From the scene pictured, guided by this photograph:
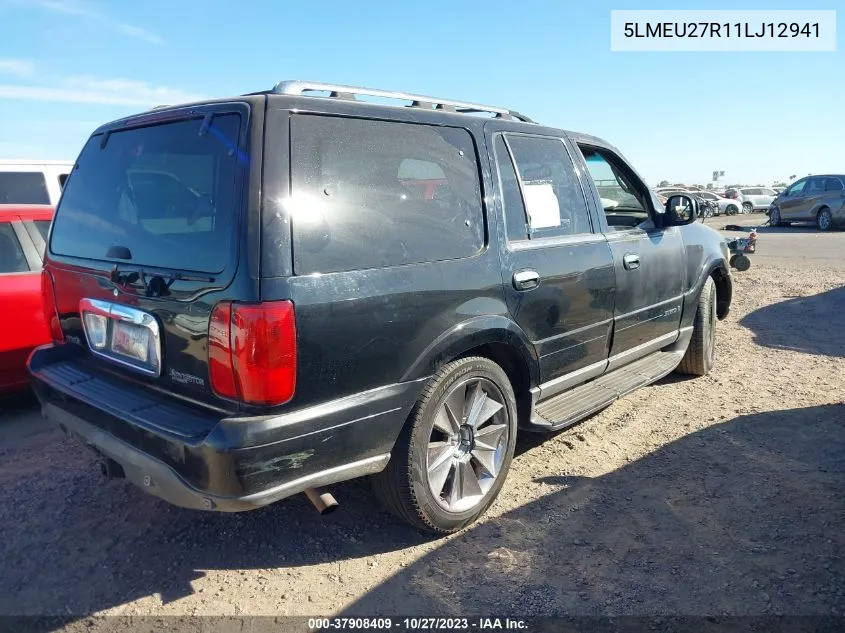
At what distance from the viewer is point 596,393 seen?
154 inches

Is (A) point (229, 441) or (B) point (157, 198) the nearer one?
(A) point (229, 441)

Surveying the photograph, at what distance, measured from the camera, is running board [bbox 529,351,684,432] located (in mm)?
3531

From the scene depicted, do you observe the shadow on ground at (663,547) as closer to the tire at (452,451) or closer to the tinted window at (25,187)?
the tire at (452,451)

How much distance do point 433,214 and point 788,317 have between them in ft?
20.1

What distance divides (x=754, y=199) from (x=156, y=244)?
3535 centimetres

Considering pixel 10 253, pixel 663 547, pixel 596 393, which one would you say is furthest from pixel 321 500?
pixel 10 253

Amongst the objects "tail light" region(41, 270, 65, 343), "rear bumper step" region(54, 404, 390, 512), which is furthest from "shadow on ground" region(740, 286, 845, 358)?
"tail light" region(41, 270, 65, 343)

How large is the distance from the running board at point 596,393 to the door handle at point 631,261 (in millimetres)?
699

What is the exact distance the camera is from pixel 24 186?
7555 millimetres

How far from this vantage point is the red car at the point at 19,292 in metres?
4.50

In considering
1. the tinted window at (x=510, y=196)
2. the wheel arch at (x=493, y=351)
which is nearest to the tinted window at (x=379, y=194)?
the tinted window at (x=510, y=196)

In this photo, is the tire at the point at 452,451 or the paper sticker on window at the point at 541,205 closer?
the tire at the point at 452,451

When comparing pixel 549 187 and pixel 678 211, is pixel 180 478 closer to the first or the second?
pixel 549 187

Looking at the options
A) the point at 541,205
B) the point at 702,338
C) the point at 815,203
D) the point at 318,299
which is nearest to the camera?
the point at 318,299
